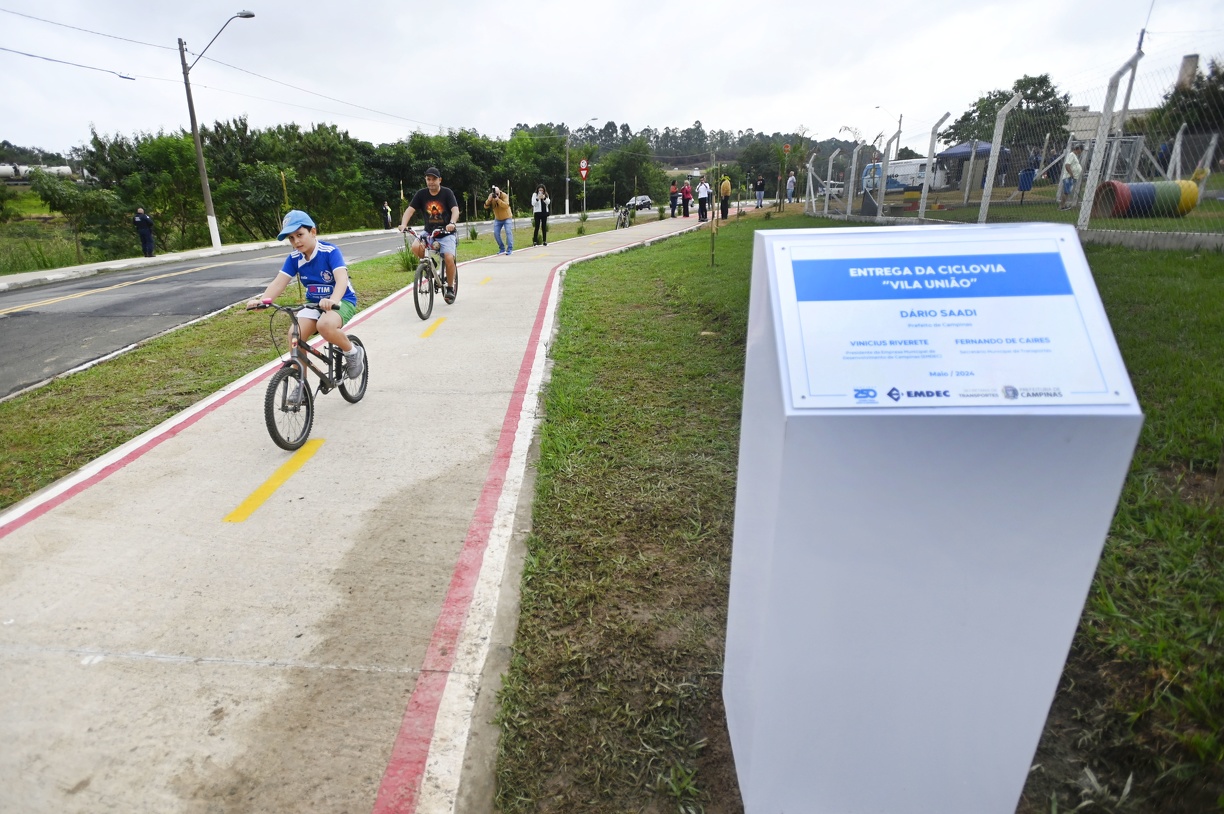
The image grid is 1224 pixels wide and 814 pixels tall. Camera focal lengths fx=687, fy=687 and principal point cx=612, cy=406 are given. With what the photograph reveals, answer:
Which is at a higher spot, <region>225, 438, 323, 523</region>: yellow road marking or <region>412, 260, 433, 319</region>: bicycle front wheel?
<region>412, 260, 433, 319</region>: bicycle front wheel

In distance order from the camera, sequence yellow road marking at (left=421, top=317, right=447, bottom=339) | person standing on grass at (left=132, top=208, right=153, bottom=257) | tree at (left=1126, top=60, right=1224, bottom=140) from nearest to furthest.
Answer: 1. tree at (left=1126, top=60, right=1224, bottom=140)
2. yellow road marking at (left=421, top=317, right=447, bottom=339)
3. person standing on grass at (left=132, top=208, right=153, bottom=257)

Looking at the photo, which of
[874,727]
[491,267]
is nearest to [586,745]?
[874,727]

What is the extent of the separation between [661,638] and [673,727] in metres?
0.48

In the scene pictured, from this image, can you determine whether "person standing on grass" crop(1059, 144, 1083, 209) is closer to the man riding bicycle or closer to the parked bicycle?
the man riding bicycle

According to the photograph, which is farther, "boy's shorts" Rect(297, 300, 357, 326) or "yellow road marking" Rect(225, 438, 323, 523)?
"boy's shorts" Rect(297, 300, 357, 326)

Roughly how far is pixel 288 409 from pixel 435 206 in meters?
5.75

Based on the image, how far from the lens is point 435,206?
998cm

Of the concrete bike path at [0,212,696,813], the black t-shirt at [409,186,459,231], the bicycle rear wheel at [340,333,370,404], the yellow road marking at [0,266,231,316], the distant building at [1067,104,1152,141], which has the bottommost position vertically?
the yellow road marking at [0,266,231,316]

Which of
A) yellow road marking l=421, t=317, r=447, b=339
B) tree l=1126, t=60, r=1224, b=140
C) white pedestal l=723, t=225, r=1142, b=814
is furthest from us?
yellow road marking l=421, t=317, r=447, b=339

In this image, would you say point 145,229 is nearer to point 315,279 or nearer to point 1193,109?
point 315,279

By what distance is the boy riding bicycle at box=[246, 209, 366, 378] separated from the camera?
5191 mm

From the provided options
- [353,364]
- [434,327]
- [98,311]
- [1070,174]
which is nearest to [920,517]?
[353,364]

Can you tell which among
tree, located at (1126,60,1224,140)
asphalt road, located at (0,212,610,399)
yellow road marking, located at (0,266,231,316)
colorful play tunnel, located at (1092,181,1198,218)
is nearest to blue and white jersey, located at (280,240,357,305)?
asphalt road, located at (0,212,610,399)

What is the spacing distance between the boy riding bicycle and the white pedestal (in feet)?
14.1
